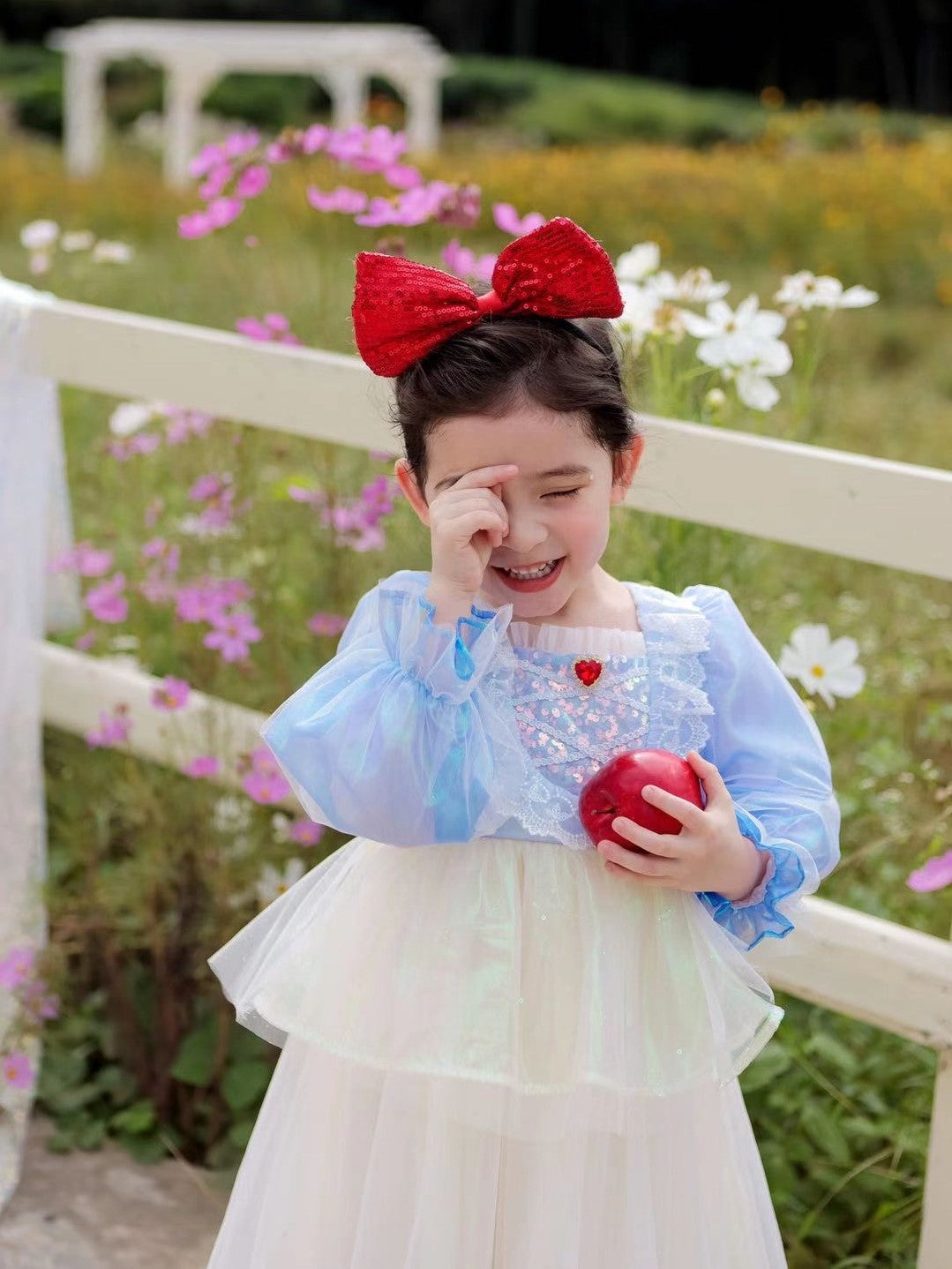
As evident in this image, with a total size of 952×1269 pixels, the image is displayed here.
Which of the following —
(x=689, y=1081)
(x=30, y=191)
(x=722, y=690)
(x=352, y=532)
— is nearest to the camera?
(x=689, y=1081)

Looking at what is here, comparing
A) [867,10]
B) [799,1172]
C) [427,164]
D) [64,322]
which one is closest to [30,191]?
[427,164]

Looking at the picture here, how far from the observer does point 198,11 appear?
77.8 feet

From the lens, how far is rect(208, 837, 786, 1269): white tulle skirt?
1.65 m

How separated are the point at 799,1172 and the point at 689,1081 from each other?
3.39ft

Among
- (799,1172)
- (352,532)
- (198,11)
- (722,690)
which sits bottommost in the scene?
(198,11)

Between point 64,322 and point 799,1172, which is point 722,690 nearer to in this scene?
point 799,1172

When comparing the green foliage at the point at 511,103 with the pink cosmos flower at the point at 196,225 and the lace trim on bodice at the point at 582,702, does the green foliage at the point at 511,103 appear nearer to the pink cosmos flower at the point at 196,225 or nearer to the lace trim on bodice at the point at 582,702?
the pink cosmos flower at the point at 196,225

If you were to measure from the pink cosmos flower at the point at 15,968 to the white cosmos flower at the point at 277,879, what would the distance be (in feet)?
1.38

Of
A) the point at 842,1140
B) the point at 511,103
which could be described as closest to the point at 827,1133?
the point at 842,1140

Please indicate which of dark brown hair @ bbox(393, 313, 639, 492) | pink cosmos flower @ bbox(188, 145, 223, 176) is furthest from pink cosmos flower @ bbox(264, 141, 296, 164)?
dark brown hair @ bbox(393, 313, 639, 492)

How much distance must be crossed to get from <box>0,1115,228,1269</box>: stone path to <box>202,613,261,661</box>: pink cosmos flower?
33.0 inches

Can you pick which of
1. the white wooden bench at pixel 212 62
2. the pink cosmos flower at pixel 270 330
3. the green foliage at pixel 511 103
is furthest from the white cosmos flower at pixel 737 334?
the green foliage at pixel 511 103

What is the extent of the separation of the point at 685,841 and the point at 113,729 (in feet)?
5.11

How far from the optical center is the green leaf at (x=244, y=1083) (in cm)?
271
